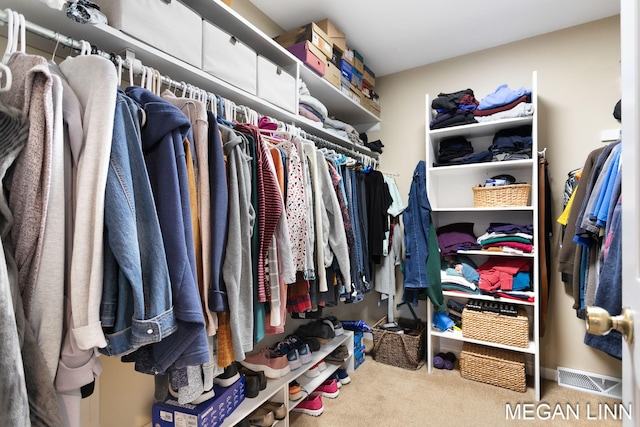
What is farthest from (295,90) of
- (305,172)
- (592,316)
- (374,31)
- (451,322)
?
(451,322)

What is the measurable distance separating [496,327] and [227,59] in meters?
2.32

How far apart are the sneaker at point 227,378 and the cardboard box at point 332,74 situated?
1838mm

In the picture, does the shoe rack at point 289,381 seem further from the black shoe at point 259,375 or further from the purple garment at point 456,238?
the purple garment at point 456,238

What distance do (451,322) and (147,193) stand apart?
239 cm

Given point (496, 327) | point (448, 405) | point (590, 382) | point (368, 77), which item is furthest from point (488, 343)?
point (368, 77)

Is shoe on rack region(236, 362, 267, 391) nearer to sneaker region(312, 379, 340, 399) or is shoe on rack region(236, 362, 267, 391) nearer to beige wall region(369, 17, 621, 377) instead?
sneaker region(312, 379, 340, 399)

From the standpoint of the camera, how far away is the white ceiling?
2055mm

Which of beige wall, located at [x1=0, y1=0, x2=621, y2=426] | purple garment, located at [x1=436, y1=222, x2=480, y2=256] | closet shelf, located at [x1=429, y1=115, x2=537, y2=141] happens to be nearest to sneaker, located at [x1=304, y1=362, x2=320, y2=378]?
beige wall, located at [x1=0, y1=0, x2=621, y2=426]

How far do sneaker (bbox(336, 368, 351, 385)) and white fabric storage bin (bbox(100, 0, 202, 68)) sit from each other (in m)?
2.09

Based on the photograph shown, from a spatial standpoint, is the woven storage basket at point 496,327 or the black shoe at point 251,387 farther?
the woven storage basket at point 496,327

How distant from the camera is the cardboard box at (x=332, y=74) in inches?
85.8

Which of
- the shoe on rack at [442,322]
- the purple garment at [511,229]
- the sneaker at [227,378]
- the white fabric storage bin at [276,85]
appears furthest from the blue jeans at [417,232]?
the sneaker at [227,378]

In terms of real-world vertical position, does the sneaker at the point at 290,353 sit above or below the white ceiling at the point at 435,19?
below

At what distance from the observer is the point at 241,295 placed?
1.08 m
